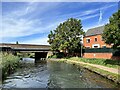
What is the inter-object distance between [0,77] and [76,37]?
44.1 m

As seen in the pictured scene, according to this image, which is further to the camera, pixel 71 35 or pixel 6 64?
pixel 71 35

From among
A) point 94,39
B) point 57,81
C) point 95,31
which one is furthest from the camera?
point 95,31

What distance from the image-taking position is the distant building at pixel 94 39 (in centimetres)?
6762

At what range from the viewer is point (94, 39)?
231 ft

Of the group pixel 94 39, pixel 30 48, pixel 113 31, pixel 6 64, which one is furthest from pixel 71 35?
pixel 6 64

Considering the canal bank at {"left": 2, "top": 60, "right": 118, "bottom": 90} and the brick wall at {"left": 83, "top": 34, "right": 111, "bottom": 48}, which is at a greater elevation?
the brick wall at {"left": 83, "top": 34, "right": 111, "bottom": 48}

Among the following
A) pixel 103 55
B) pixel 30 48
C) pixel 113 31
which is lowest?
pixel 103 55

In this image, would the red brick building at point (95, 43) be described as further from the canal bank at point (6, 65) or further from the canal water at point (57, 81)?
the canal bank at point (6, 65)

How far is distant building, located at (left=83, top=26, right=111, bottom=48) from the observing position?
67625 mm

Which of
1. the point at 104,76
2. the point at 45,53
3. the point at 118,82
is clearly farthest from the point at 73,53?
the point at 118,82

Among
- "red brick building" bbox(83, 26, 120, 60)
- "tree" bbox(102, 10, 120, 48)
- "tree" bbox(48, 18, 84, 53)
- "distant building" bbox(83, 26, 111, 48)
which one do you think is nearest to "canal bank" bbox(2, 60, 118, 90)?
"tree" bbox(102, 10, 120, 48)

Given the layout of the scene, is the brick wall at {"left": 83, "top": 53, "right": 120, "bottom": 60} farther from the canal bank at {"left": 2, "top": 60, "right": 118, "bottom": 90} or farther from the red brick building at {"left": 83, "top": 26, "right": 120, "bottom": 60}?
the canal bank at {"left": 2, "top": 60, "right": 118, "bottom": 90}

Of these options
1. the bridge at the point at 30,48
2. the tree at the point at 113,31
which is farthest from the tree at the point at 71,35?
the tree at the point at 113,31

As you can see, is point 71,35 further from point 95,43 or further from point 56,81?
point 56,81
